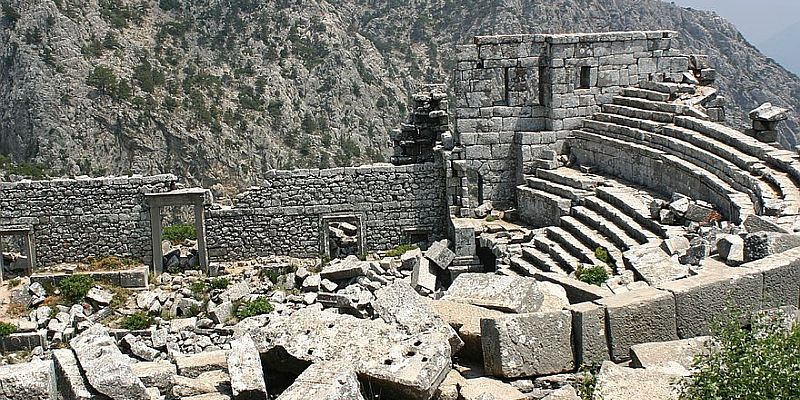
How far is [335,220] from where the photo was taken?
2114 centimetres

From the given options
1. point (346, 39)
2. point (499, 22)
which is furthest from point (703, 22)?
point (346, 39)

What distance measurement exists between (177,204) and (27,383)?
13064 mm

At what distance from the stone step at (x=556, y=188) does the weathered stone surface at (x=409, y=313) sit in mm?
9318

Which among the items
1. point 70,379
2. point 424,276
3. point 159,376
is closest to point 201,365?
point 159,376

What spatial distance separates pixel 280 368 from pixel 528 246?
9498 mm

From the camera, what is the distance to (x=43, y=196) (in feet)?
68.1

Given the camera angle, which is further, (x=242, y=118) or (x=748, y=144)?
(x=242, y=118)

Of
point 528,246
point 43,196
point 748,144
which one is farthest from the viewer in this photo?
point 43,196

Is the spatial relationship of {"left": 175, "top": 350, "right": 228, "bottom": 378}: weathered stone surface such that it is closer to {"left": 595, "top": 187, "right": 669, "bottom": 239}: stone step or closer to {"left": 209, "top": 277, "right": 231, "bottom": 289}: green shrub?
{"left": 595, "top": 187, "right": 669, "bottom": 239}: stone step

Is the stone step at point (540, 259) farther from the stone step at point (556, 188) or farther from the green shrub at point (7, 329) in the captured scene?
the green shrub at point (7, 329)

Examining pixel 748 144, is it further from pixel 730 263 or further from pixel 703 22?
pixel 703 22

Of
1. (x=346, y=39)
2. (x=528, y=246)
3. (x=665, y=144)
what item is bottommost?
(x=528, y=246)

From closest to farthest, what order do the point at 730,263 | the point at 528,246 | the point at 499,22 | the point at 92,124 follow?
the point at 730,263 → the point at 528,246 → the point at 92,124 → the point at 499,22

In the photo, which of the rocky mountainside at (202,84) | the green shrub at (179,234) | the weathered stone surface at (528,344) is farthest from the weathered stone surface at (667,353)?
the rocky mountainside at (202,84)
